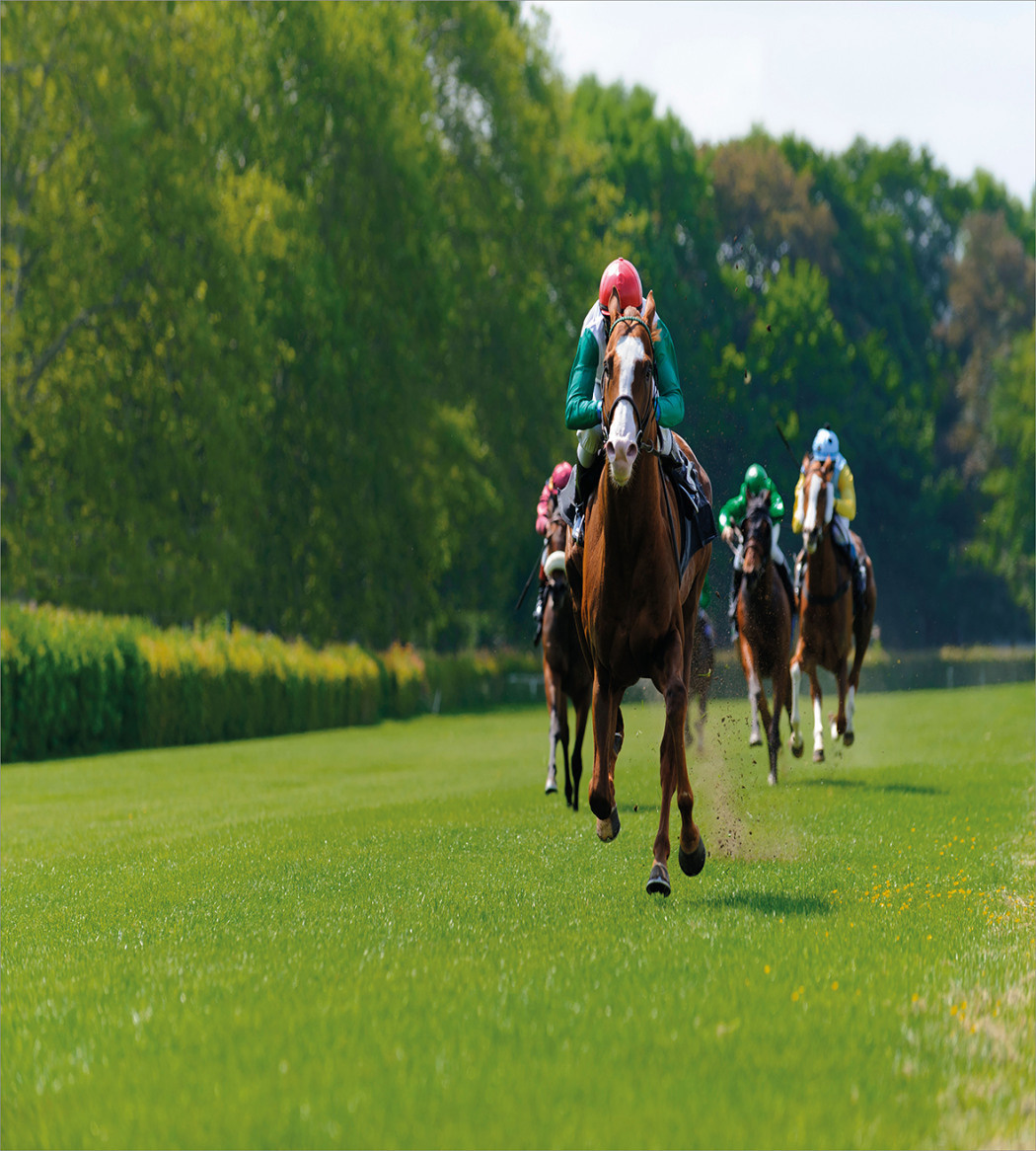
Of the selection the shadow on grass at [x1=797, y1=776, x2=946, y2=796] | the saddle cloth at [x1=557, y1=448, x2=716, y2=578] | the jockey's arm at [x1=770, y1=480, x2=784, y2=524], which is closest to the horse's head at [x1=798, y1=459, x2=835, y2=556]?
the jockey's arm at [x1=770, y1=480, x2=784, y2=524]

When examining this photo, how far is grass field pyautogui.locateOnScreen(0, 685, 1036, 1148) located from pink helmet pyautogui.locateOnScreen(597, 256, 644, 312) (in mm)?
3648

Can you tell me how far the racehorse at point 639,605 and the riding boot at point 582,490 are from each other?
0.18m

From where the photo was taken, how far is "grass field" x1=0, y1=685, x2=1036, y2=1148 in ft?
15.9

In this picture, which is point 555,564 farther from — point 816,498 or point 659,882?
point 659,882

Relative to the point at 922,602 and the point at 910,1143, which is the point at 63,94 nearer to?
the point at 910,1143

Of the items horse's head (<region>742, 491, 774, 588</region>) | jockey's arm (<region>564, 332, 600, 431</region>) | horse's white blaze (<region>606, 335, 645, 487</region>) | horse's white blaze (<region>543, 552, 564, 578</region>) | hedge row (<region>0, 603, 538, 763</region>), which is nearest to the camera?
horse's white blaze (<region>606, 335, 645, 487</region>)

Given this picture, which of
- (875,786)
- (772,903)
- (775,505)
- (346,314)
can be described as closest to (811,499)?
(775,505)

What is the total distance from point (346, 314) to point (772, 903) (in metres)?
35.2

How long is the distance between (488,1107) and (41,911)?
575cm

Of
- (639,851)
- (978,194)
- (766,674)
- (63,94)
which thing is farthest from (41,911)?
(978,194)

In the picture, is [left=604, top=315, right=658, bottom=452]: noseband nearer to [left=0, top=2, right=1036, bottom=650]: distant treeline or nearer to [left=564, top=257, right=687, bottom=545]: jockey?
[left=564, top=257, right=687, bottom=545]: jockey

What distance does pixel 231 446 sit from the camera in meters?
34.7

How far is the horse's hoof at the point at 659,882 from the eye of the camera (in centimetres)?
851

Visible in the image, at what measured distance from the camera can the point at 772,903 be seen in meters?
8.68
